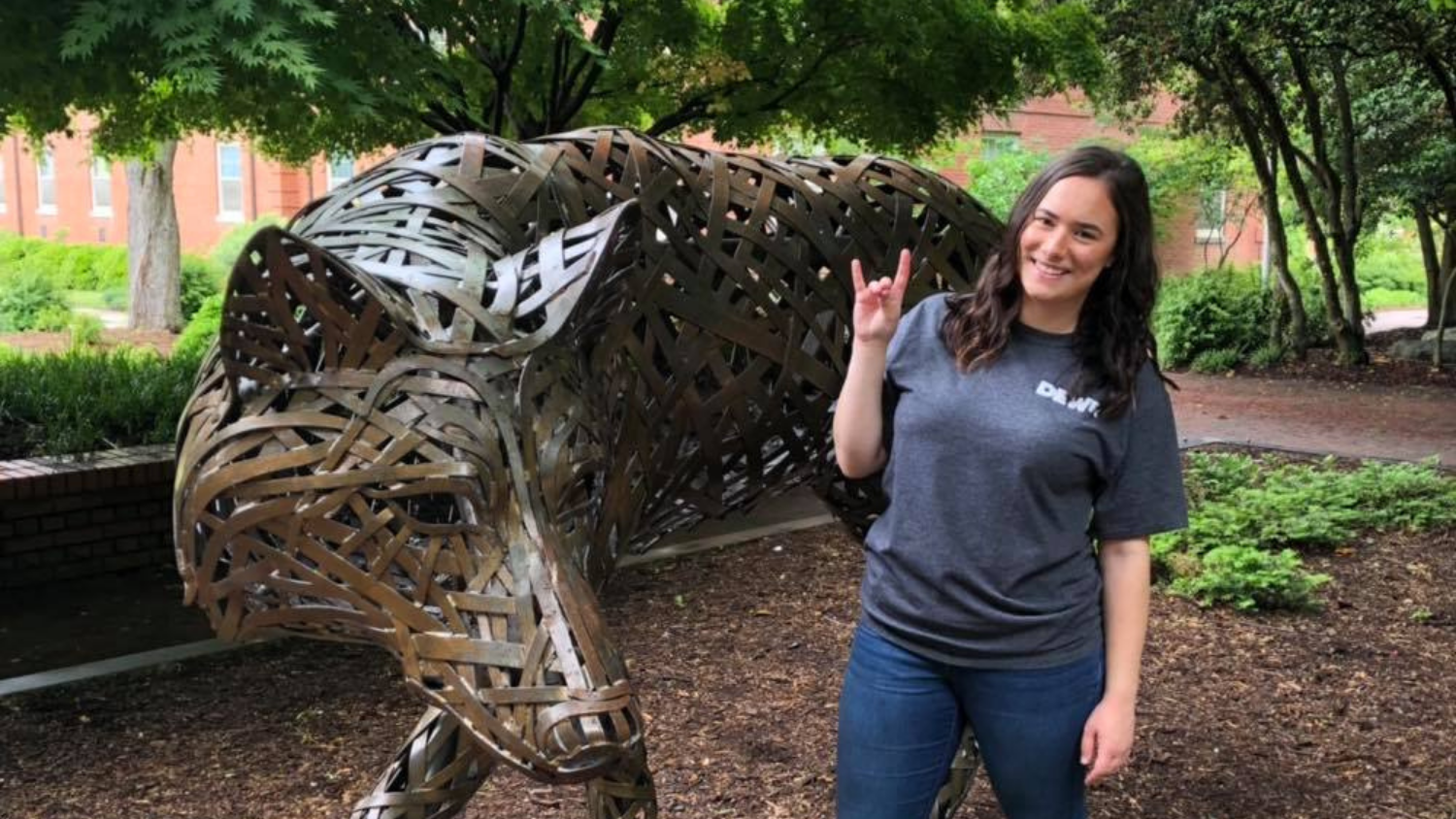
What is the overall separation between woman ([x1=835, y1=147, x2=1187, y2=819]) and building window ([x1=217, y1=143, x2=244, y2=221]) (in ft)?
93.0

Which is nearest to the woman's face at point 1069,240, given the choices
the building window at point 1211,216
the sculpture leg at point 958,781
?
the sculpture leg at point 958,781

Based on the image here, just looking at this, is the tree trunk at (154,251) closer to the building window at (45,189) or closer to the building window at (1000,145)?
the building window at (1000,145)

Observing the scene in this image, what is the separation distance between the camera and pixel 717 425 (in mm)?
3107

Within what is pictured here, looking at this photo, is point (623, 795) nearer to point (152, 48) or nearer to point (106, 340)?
point (152, 48)

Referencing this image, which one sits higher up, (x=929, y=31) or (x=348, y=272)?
(x=929, y=31)

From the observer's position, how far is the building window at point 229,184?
1115 inches

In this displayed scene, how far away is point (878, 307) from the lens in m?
2.33

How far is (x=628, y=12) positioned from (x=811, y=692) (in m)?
4.30

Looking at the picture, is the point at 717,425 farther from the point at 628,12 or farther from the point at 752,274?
the point at 628,12

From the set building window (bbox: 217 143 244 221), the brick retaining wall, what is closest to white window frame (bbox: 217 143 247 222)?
building window (bbox: 217 143 244 221)

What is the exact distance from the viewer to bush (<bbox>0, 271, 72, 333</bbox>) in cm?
1798

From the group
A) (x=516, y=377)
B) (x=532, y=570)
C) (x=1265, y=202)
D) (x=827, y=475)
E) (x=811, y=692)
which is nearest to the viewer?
(x=532, y=570)

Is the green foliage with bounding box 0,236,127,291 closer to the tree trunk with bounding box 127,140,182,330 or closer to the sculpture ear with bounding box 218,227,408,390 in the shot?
the tree trunk with bounding box 127,140,182,330

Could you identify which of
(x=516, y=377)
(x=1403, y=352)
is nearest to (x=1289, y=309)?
(x=1403, y=352)
